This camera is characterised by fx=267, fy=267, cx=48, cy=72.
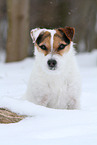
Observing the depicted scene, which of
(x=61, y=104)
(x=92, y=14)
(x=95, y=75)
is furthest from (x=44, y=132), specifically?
(x=92, y=14)

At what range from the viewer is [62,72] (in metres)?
3.82

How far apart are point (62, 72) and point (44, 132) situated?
1.44 meters

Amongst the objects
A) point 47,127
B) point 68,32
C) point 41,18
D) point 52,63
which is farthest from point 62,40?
point 41,18

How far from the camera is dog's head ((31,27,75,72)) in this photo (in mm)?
3541

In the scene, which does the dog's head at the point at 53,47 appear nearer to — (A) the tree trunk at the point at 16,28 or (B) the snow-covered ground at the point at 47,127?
(B) the snow-covered ground at the point at 47,127

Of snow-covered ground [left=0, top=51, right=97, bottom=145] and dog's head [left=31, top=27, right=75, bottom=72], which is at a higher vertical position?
dog's head [left=31, top=27, right=75, bottom=72]

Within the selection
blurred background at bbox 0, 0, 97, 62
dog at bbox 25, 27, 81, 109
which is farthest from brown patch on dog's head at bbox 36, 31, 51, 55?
blurred background at bbox 0, 0, 97, 62

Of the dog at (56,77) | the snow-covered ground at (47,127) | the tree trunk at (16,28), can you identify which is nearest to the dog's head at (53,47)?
the dog at (56,77)

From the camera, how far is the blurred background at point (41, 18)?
34.2ft

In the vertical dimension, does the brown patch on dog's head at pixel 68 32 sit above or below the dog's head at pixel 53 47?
above

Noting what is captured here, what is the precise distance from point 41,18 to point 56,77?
1257cm

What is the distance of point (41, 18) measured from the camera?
1595 centimetres

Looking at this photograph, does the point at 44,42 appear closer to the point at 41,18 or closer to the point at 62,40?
the point at 62,40

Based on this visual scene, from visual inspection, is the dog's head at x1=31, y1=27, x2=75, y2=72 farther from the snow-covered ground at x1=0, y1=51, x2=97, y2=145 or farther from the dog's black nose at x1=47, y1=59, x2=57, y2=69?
the snow-covered ground at x1=0, y1=51, x2=97, y2=145
